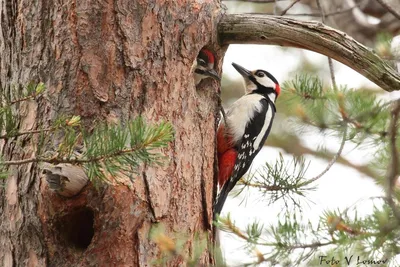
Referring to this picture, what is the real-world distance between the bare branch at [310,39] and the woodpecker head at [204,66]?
4.3 inches

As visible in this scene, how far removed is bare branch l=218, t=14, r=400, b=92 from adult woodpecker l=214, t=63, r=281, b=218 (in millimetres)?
974

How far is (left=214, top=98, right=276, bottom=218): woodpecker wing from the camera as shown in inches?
175

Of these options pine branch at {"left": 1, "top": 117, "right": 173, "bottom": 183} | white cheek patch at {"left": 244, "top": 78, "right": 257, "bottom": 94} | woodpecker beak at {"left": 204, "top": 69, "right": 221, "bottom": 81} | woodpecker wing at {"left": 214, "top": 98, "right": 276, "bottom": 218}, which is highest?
white cheek patch at {"left": 244, "top": 78, "right": 257, "bottom": 94}

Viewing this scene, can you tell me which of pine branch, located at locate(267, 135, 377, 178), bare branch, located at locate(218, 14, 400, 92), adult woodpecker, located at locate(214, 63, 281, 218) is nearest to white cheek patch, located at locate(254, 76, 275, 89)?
adult woodpecker, located at locate(214, 63, 281, 218)

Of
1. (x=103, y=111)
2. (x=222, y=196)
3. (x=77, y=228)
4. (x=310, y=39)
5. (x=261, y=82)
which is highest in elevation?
(x=261, y=82)

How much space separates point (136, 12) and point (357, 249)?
1545 mm

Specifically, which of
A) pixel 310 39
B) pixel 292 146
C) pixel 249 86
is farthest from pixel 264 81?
pixel 292 146

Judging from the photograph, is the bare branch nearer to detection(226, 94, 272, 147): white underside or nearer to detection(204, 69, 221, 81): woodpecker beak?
detection(204, 69, 221, 81): woodpecker beak

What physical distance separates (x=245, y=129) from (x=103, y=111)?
1.76m

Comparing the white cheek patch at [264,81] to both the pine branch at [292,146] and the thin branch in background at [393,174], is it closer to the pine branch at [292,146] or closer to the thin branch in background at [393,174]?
the pine branch at [292,146]

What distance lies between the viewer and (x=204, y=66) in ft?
12.5

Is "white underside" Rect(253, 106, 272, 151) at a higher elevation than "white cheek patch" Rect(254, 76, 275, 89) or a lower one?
lower

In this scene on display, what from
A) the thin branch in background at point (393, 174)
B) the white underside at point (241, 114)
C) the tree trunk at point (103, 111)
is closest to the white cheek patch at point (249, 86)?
the white underside at point (241, 114)

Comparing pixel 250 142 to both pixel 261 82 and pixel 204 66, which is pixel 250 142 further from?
pixel 204 66
